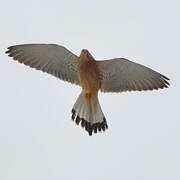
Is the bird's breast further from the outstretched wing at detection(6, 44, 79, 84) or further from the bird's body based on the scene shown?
the outstretched wing at detection(6, 44, 79, 84)

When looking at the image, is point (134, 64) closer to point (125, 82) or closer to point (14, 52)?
point (125, 82)

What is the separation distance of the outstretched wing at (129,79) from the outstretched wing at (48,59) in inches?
20.7

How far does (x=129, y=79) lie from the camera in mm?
20766

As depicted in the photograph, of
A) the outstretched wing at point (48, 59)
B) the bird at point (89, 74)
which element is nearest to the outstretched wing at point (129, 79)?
the bird at point (89, 74)

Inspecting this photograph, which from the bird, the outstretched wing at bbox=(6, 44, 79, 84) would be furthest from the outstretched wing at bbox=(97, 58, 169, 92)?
the outstretched wing at bbox=(6, 44, 79, 84)

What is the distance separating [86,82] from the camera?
2048cm

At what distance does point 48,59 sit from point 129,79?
1.50 m

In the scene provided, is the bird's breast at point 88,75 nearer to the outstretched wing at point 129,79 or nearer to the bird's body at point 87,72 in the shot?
the bird's body at point 87,72

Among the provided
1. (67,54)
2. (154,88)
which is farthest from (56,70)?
(154,88)

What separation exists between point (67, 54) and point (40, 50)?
1.68 feet

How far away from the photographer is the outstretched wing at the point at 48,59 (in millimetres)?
20719

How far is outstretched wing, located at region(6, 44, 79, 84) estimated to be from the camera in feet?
68.0

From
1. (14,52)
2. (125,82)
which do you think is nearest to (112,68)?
→ (125,82)

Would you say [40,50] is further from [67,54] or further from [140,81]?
[140,81]
